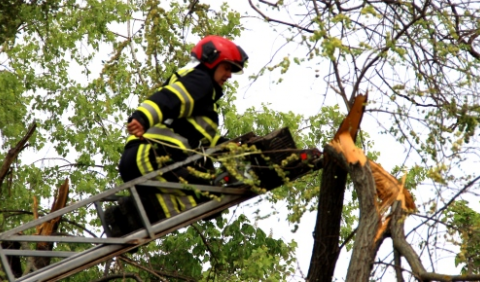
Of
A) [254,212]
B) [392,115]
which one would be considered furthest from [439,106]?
[254,212]

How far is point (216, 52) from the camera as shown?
7.41m

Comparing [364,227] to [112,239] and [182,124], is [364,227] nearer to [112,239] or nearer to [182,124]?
[182,124]

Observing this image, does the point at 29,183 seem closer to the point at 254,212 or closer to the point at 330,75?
the point at 254,212

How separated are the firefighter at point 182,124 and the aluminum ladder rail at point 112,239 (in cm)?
14

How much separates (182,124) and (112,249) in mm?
1008

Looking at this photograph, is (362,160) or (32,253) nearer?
(362,160)

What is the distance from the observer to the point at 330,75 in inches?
266

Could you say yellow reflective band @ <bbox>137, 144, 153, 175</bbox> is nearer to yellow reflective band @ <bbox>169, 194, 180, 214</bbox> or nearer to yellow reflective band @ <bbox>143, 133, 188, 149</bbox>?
yellow reflective band @ <bbox>143, 133, 188, 149</bbox>

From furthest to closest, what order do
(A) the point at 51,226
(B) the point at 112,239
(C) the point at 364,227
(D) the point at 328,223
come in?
(A) the point at 51,226, (B) the point at 112,239, (D) the point at 328,223, (C) the point at 364,227

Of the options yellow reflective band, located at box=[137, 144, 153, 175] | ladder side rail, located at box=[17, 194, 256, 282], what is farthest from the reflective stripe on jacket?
ladder side rail, located at box=[17, 194, 256, 282]

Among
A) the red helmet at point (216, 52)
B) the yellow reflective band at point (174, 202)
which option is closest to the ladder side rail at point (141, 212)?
the yellow reflective band at point (174, 202)

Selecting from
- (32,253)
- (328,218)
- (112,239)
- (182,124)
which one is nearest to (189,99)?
(182,124)

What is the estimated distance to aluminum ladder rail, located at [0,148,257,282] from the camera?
7.06 metres

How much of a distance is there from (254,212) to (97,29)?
7909mm
